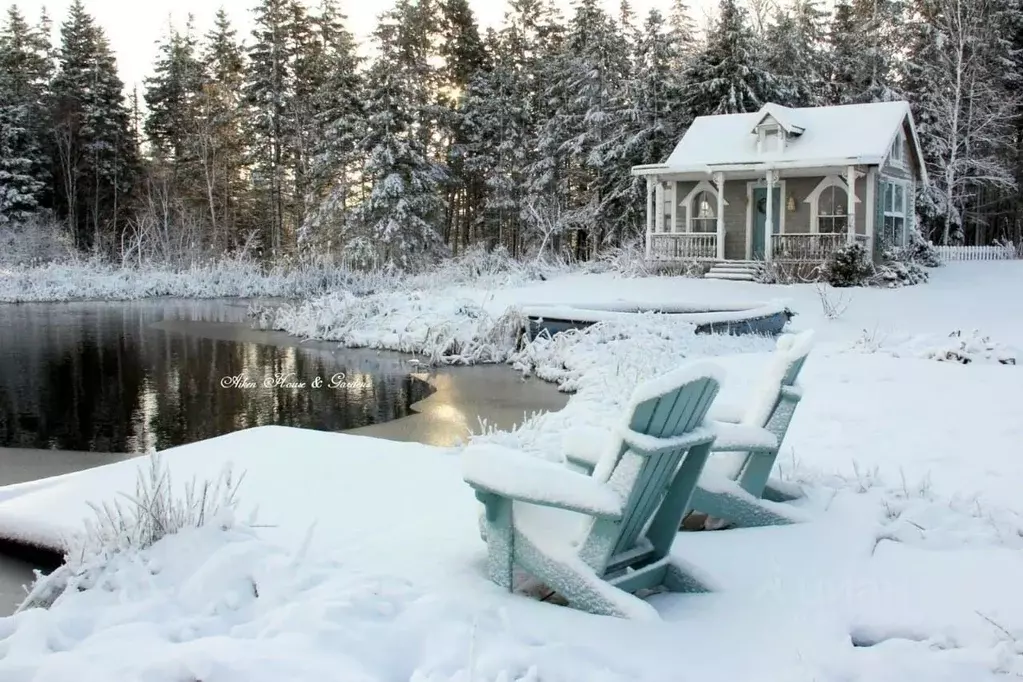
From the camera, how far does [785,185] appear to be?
2419cm

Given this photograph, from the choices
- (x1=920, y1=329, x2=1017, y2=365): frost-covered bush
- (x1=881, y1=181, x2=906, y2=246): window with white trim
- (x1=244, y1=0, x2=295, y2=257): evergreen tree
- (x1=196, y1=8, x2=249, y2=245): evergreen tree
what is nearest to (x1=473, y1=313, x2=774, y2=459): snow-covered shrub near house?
(x1=920, y1=329, x2=1017, y2=365): frost-covered bush

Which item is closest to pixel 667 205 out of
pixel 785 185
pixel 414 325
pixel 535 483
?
pixel 785 185

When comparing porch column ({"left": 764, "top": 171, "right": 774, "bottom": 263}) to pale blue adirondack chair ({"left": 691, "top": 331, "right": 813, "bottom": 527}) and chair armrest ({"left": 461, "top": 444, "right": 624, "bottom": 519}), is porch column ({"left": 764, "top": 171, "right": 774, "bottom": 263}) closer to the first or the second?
pale blue adirondack chair ({"left": 691, "top": 331, "right": 813, "bottom": 527})

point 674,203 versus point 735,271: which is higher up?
point 674,203

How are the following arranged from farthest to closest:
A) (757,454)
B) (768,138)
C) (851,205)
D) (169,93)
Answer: (169,93) → (768,138) → (851,205) → (757,454)

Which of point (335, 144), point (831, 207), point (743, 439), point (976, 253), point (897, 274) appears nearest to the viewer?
point (743, 439)

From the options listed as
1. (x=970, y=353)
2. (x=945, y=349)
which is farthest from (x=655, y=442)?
(x=970, y=353)

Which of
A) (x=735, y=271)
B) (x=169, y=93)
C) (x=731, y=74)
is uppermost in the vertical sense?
(x=169, y=93)

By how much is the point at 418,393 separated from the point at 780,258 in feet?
45.5

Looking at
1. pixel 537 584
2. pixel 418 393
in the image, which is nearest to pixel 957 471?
pixel 537 584

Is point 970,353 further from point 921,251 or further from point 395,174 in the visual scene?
point 395,174

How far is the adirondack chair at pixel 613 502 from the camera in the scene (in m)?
2.88

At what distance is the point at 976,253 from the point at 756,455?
2788 centimetres

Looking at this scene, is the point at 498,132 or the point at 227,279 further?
the point at 498,132
